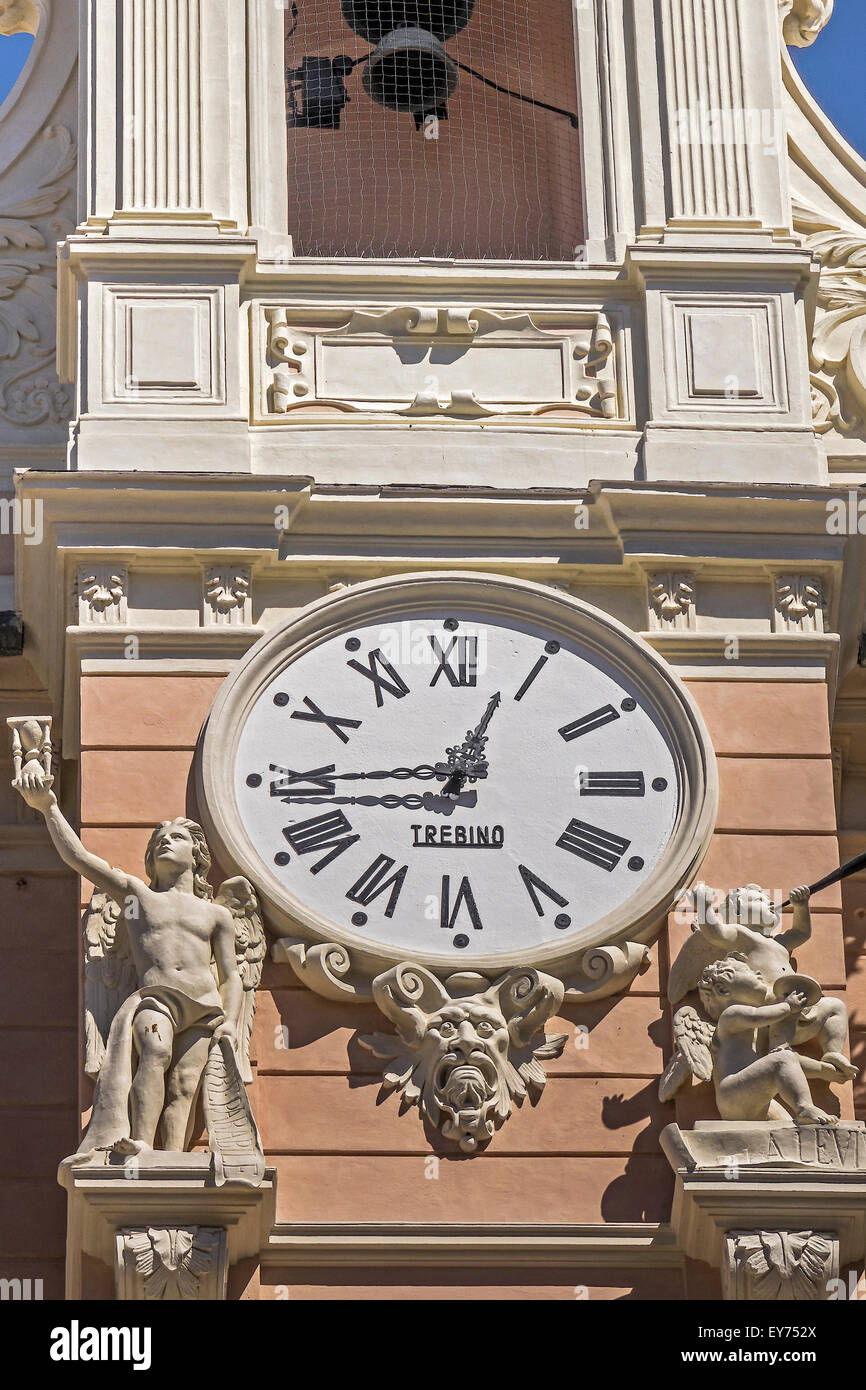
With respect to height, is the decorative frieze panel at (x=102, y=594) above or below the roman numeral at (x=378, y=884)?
above

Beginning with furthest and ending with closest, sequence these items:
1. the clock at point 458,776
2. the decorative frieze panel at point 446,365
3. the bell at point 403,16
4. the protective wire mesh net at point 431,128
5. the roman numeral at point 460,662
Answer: the bell at point 403,16
the protective wire mesh net at point 431,128
the decorative frieze panel at point 446,365
the roman numeral at point 460,662
the clock at point 458,776

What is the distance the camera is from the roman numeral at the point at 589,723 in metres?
15.1

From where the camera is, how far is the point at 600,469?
15.6 m

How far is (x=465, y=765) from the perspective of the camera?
1492 centimetres

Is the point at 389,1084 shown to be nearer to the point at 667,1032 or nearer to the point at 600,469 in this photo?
the point at 667,1032

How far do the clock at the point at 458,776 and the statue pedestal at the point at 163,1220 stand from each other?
1.22 metres

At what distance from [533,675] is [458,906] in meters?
1.04

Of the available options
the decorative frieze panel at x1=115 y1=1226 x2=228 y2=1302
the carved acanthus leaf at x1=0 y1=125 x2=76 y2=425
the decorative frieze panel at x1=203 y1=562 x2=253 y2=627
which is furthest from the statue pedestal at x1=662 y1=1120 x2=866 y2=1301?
the carved acanthus leaf at x1=0 y1=125 x2=76 y2=425

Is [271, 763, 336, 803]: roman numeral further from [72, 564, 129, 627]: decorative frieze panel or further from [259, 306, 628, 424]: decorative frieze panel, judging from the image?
[259, 306, 628, 424]: decorative frieze panel

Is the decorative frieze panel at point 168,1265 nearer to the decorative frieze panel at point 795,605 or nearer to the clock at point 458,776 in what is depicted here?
the clock at point 458,776

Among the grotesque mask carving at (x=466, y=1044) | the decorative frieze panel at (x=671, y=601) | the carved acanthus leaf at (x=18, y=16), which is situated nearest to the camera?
the grotesque mask carving at (x=466, y=1044)

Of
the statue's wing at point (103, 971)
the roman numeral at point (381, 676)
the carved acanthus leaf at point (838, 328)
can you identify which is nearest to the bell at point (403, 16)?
the carved acanthus leaf at point (838, 328)

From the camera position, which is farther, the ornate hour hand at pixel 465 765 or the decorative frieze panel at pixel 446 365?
the decorative frieze panel at pixel 446 365

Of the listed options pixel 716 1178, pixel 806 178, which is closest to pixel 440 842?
pixel 716 1178
